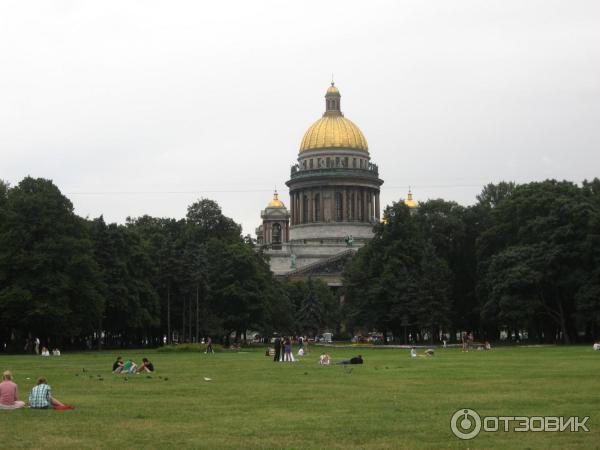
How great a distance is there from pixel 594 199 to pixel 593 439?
68414 mm

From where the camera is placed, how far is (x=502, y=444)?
1800 cm

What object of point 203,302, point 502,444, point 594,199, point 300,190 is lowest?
point 502,444

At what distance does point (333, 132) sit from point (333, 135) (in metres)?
0.65

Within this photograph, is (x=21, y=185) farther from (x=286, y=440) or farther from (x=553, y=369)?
(x=286, y=440)

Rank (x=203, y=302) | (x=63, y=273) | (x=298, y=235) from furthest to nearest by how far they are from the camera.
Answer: (x=298, y=235), (x=203, y=302), (x=63, y=273)

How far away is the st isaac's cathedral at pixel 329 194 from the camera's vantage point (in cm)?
17425

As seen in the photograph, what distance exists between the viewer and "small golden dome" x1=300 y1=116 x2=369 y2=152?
579 ft

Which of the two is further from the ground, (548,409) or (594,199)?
(594,199)

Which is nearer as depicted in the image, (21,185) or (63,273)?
(63,273)

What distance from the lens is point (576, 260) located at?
79438 mm

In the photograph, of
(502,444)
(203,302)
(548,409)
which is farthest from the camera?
(203,302)

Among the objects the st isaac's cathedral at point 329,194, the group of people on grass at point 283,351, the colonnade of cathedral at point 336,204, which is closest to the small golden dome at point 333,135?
the st isaac's cathedral at point 329,194

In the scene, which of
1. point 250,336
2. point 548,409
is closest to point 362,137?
→ point 250,336

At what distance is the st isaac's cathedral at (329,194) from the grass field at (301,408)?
5321 inches
